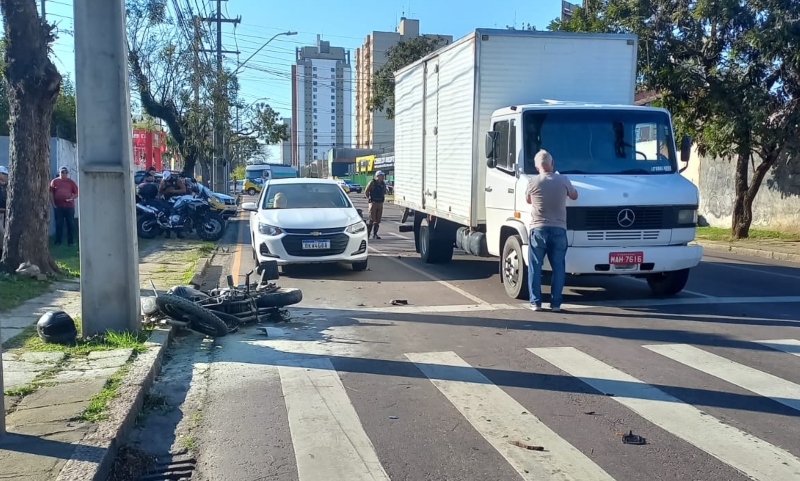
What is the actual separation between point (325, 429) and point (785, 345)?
15.8 ft

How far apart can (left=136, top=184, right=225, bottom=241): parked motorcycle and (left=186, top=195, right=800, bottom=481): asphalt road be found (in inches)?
393

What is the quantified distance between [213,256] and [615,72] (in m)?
9.28

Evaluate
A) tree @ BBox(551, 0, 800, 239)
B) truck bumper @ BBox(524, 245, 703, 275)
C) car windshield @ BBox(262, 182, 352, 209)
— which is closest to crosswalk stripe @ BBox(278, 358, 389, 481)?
truck bumper @ BBox(524, 245, 703, 275)

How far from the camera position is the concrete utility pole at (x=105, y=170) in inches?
268

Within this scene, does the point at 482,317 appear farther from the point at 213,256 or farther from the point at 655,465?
the point at 213,256

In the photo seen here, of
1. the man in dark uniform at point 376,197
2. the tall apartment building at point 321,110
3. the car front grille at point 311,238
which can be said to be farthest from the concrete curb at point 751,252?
the tall apartment building at point 321,110

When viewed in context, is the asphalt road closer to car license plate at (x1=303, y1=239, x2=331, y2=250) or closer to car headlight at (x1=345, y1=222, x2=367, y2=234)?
car license plate at (x1=303, y1=239, x2=331, y2=250)

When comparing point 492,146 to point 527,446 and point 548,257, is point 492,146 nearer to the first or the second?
point 548,257

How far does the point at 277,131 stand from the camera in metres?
53.9

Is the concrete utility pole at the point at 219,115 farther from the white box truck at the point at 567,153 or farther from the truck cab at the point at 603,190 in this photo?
the truck cab at the point at 603,190

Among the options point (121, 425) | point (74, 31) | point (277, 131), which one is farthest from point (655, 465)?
point (277, 131)

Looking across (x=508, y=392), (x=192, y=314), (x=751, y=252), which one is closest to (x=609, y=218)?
(x=508, y=392)

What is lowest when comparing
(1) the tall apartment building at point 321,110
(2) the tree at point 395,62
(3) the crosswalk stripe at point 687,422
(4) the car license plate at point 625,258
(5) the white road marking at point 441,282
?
(3) the crosswalk stripe at point 687,422

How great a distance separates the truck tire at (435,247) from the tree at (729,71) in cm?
800
